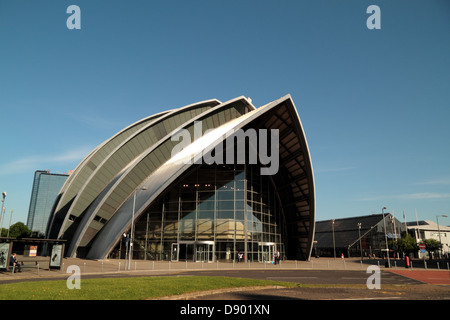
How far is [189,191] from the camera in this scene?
4016 cm

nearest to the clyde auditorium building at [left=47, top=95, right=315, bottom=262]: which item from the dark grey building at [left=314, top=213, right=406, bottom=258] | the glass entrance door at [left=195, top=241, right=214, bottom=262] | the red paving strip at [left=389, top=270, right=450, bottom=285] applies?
the glass entrance door at [left=195, top=241, right=214, bottom=262]

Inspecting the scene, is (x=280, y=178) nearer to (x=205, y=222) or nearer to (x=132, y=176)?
(x=205, y=222)

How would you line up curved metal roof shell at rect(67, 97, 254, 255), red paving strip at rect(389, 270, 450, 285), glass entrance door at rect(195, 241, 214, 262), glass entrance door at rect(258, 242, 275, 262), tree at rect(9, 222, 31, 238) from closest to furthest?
red paving strip at rect(389, 270, 450, 285) → curved metal roof shell at rect(67, 97, 254, 255) → glass entrance door at rect(195, 241, 214, 262) → glass entrance door at rect(258, 242, 275, 262) → tree at rect(9, 222, 31, 238)

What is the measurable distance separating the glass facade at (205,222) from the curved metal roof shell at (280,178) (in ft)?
11.1

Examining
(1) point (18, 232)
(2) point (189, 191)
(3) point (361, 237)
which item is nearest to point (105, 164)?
(2) point (189, 191)

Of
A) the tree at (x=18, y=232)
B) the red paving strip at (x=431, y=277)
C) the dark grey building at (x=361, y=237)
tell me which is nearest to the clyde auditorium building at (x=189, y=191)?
the red paving strip at (x=431, y=277)

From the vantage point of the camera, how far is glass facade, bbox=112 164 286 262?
38500 mm

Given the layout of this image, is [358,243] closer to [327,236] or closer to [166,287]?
[327,236]

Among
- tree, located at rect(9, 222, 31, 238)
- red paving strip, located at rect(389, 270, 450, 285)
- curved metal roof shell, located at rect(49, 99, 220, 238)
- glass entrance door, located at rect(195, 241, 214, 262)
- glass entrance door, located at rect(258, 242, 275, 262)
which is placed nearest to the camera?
red paving strip, located at rect(389, 270, 450, 285)

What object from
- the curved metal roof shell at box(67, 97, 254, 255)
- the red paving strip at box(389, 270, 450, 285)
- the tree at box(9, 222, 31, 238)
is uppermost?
the curved metal roof shell at box(67, 97, 254, 255)

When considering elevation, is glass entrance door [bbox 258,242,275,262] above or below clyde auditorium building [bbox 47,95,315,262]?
below

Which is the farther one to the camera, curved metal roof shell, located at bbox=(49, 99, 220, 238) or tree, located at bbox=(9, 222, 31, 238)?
tree, located at bbox=(9, 222, 31, 238)

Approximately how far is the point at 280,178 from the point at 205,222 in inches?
563

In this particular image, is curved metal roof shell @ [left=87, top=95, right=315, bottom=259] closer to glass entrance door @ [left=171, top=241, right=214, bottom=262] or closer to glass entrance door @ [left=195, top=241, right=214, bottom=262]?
glass entrance door @ [left=171, top=241, right=214, bottom=262]
